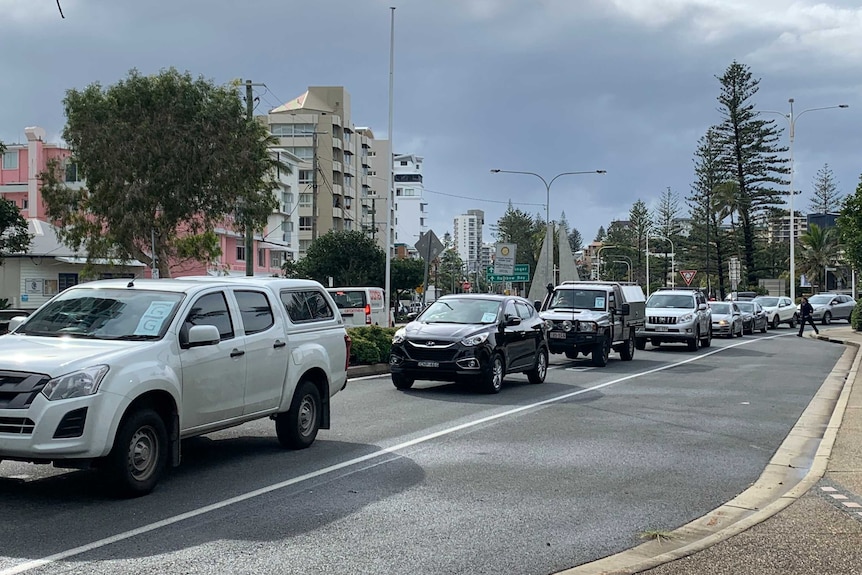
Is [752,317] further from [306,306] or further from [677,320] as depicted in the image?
[306,306]

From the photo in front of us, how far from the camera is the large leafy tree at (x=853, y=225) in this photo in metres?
37.0

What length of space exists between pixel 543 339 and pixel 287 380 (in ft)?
30.3

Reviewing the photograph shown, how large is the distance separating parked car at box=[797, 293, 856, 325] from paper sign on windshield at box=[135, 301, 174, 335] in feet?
162

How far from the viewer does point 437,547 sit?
611 cm

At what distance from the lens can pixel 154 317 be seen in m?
8.04

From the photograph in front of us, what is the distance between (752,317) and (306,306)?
35.3m

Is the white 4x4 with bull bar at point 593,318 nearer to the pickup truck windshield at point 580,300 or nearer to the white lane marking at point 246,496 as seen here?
the pickup truck windshield at point 580,300

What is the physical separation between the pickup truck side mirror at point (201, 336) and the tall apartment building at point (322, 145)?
262ft

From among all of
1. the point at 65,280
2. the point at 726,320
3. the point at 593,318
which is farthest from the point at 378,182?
the point at 593,318

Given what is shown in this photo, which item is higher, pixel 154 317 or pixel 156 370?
pixel 154 317

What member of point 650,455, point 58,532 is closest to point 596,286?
point 650,455

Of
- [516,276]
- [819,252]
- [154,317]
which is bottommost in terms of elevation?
[154,317]

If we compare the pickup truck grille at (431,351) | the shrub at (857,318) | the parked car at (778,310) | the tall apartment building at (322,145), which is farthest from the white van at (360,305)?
the tall apartment building at (322,145)

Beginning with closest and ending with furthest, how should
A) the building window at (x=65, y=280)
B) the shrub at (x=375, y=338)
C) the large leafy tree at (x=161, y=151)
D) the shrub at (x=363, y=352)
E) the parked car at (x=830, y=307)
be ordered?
1. the shrub at (x=363, y=352)
2. the shrub at (x=375, y=338)
3. the large leafy tree at (x=161, y=151)
4. the building window at (x=65, y=280)
5. the parked car at (x=830, y=307)
